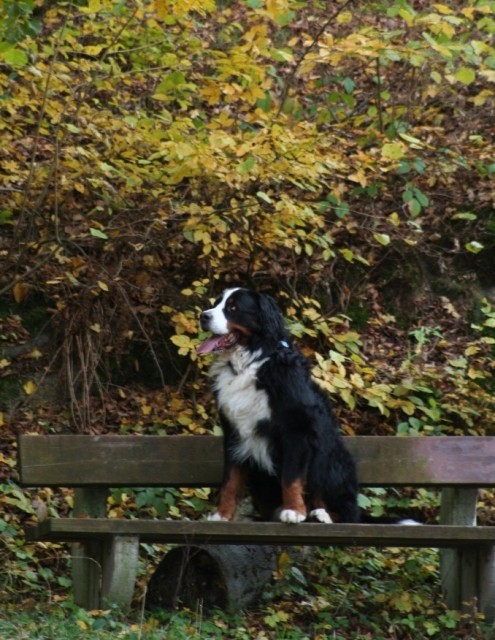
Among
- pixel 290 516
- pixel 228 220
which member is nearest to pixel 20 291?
pixel 228 220

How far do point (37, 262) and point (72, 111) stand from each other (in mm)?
1125

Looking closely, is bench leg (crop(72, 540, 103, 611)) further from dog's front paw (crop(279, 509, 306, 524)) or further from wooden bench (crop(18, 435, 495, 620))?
dog's front paw (crop(279, 509, 306, 524))

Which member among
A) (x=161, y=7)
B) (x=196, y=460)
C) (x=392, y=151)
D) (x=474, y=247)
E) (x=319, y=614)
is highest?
(x=161, y=7)

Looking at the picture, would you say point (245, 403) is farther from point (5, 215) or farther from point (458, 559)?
point (5, 215)

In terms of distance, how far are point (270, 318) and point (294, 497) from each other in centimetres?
94

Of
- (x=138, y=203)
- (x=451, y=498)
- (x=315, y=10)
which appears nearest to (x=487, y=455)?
(x=451, y=498)

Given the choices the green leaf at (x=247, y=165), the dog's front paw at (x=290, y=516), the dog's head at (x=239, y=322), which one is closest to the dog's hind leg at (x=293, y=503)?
the dog's front paw at (x=290, y=516)

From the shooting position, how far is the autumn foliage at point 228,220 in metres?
5.96

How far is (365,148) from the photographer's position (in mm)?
8156

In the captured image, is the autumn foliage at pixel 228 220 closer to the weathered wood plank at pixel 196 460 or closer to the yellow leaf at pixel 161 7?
the yellow leaf at pixel 161 7

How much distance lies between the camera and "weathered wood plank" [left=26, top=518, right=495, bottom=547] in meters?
3.85

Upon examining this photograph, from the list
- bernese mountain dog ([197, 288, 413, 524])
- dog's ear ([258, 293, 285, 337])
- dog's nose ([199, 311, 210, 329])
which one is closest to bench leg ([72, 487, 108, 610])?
bernese mountain dog ([197, 288, 413, 524])

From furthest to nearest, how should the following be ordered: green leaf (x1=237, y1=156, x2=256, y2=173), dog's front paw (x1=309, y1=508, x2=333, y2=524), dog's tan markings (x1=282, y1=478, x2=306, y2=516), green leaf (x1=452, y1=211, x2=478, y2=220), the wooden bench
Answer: green leaf (x1=452, y1=211, x2=478, y2=220), green leaf (x1=237, y1=156, x2=256, y2=173), dog's front paw (x1=309, y1=508, x2=333, y2=524), dog's tan markings (x1=282, y1=478, x2=306, y2=516), the wooden bench

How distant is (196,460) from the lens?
481 cm
